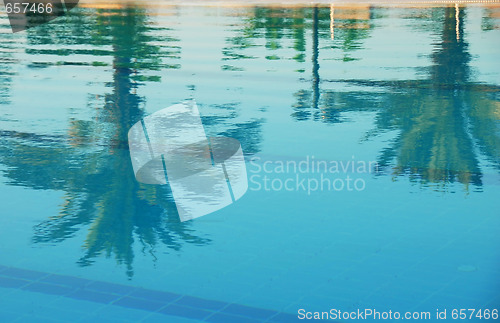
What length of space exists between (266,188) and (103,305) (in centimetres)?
248

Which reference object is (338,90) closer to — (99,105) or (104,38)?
(99,105)

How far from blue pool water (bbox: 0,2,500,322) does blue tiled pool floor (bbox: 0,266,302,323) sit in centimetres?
1

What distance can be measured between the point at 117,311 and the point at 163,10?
16988mm

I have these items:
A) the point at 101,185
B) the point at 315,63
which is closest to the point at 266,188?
the point at 101,185

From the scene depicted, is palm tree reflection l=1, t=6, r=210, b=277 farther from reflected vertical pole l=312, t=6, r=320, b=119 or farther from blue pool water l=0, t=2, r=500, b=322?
reflected vertical pole l=312, t=6, r=320, b=119

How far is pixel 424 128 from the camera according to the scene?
8.97 meters

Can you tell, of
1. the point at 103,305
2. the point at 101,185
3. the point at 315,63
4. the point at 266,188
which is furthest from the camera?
the point at 315,63

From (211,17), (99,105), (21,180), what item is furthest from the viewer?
(211,17)

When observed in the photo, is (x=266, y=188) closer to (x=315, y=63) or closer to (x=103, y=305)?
(x=103, y=305)

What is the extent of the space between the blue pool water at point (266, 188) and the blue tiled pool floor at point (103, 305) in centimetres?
1

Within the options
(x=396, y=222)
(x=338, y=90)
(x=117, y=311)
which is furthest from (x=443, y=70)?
(x=117, y=311)

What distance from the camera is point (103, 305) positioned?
16.4ft

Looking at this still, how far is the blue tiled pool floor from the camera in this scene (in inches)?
190

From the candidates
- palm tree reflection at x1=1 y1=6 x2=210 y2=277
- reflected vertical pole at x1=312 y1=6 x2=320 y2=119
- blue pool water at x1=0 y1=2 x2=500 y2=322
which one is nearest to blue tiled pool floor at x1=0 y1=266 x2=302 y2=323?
blue pool water at x1=0 y1=2 x2=500 y2=322
